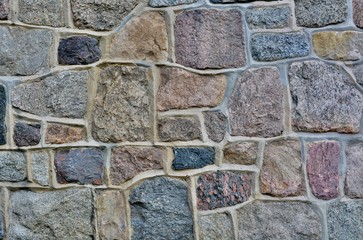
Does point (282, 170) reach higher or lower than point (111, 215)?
higher

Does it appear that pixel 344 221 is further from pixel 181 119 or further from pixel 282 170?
pixel 181 119

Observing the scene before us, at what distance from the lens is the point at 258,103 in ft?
7.02

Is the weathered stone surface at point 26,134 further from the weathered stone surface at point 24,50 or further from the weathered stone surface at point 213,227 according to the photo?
the weathered stone surface at point 213,227

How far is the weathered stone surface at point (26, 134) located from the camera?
208 cm

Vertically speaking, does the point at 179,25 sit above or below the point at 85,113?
above

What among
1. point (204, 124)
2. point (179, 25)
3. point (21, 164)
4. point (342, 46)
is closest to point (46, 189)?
point (21, 164)

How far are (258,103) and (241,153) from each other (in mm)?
216

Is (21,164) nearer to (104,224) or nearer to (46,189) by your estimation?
(46,189)

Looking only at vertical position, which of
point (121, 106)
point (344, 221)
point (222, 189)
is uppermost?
point (121, 106)

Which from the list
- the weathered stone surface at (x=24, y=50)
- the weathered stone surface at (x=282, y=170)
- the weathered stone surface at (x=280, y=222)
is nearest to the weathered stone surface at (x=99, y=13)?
the weathered stone surface at (x=24, y=50)

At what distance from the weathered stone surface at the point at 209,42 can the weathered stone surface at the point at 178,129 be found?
0.23 metres

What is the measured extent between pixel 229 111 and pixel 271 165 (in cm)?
28

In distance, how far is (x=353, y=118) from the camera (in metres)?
2.15

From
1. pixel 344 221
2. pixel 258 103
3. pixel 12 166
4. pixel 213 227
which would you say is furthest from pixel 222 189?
pixel 12 166
